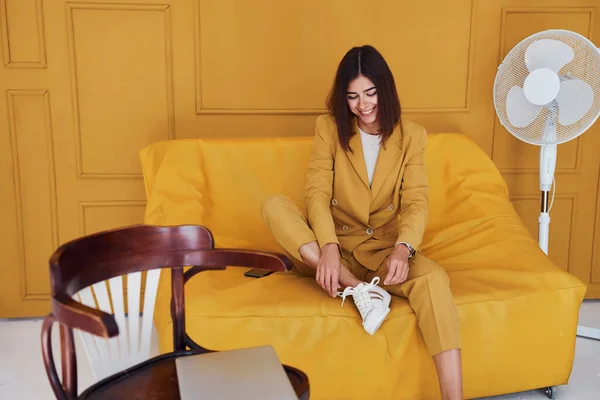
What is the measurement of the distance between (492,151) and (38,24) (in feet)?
7.70

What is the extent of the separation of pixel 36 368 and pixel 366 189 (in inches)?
62.1

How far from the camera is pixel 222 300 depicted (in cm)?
222

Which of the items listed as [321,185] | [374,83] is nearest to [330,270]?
[321,185]

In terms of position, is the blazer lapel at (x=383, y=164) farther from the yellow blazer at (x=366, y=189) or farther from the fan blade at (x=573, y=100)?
the fan blade at (x=573, y=100)

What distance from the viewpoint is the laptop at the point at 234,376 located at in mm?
1284

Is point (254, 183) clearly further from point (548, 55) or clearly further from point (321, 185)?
point (548, 55)

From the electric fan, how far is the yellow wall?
1.54 feet

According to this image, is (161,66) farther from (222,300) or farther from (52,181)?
(222,300)

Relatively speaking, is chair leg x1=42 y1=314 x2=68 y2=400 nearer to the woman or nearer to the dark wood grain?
the dark wood grain

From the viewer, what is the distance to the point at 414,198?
2.43 metres

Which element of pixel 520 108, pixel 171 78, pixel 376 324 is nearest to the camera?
pixel 376 324

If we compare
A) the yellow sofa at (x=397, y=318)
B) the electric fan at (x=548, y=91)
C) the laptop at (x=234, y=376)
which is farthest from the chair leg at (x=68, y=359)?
the electric fan at (x=548, y=91)

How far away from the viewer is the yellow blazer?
2428mm

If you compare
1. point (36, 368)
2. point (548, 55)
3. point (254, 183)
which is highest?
point (548, 55)
